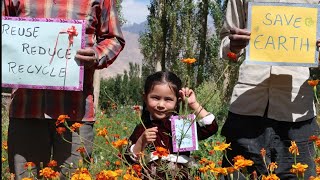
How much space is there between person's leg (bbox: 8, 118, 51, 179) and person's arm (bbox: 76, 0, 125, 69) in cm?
33

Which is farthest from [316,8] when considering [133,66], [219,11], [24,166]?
[133,66]

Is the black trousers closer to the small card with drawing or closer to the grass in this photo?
the small card with drawing

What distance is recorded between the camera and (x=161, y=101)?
2.13 m

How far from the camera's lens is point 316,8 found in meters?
1.80

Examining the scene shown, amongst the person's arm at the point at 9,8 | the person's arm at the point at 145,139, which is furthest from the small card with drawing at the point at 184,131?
the person's arm at the point at 9,8

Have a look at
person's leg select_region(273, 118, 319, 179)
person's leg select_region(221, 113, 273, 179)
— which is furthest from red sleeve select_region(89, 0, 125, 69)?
person's leg select_region(273, 118, 319, 179)

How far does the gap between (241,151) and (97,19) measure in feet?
2.53

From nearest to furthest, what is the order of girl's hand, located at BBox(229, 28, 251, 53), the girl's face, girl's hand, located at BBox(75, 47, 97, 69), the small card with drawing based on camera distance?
1. the small card with drawing
2. girl's hand, located at BBox(229, 28, 251, 53)
3. girl's hand, located at BBox(75, 47, 97, 69)
4. the girl's face

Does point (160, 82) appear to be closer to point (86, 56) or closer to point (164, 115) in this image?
point (164, 115)

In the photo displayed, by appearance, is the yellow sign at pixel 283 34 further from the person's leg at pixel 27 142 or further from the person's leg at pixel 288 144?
the person's leg at pixel 27 142

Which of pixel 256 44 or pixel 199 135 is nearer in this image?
pixel 256 44

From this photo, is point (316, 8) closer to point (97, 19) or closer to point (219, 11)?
point (97, 19)

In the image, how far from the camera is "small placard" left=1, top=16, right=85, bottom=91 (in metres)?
1.85

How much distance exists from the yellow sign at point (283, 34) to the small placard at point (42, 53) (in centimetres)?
62
